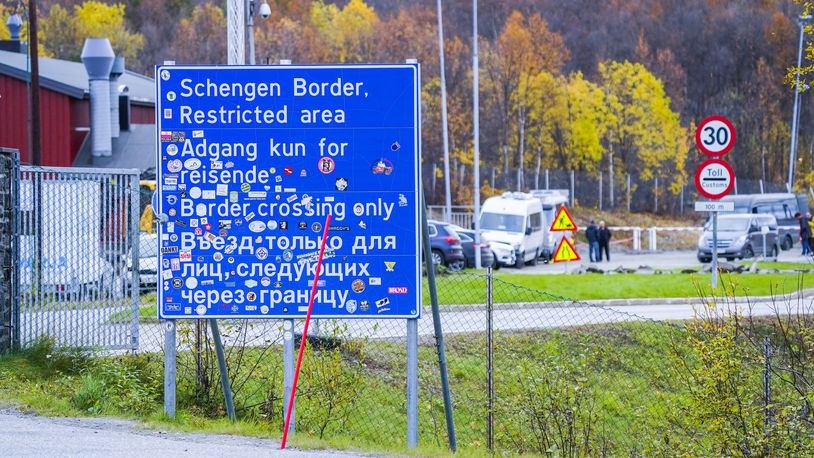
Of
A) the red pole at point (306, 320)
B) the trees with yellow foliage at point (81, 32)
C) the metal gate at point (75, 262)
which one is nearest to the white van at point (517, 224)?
the metal gate at point (75, 262)

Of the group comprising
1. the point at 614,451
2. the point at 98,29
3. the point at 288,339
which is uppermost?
the point at 98,29

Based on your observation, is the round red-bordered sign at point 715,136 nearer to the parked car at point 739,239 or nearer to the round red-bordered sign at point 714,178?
the round red-bordered sign at point 714,178

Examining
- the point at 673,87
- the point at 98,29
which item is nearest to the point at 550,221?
the point at 673,87

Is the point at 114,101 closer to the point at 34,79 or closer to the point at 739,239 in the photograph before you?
the point at 34,79

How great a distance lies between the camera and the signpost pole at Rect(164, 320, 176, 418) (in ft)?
29.0

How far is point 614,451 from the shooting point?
11445 mm

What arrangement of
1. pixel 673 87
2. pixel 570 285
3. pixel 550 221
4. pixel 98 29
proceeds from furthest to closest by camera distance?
pixel 98 29 → pixel 673 87 → pixel 550 221 → pixel 570 285

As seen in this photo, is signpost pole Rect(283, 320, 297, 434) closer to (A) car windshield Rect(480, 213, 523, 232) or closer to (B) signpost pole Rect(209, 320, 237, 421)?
(B) signpost pole Rect(209, 320, 237, 421)

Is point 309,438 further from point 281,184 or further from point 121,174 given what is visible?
point 121,174

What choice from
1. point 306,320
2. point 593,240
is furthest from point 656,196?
point 306,320

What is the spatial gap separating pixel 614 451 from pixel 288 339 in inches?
173

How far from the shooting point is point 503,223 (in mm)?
37000

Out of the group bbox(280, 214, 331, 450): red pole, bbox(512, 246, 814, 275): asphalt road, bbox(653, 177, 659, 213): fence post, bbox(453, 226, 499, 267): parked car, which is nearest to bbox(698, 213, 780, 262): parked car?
bbox(512, 246, 814, 275): asphalt road

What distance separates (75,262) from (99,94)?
28945 mm
